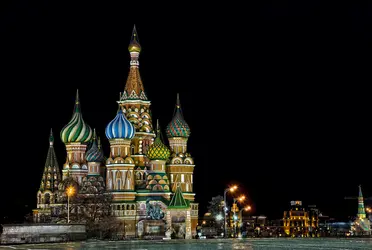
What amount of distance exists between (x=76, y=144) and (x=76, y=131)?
1568 millimetres

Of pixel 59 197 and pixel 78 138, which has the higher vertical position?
pixel 78 138

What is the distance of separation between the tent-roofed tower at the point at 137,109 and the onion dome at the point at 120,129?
4846mm

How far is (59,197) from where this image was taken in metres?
87.9

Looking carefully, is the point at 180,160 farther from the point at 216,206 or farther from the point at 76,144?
the point at 216,206

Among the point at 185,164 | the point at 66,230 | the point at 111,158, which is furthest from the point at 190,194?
the point at 66,230

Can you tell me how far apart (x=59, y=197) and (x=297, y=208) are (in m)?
81.8

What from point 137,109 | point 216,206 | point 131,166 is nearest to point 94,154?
point 131,166

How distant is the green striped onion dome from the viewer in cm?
8906

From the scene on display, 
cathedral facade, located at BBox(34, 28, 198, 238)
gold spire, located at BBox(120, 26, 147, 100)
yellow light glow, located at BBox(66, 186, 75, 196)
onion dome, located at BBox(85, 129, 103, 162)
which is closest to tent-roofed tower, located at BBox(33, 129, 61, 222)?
cathedral facade, located at BBox(34, 28, 198, 238)

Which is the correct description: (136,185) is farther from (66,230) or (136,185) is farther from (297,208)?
(297,208)

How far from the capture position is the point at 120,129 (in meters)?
86.5

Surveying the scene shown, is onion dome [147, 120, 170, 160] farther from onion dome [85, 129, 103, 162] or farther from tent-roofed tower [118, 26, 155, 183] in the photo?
onion dome [85, 129, 103, 162]

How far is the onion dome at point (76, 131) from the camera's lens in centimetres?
9194

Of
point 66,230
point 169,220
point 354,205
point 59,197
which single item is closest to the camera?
point 66,230
